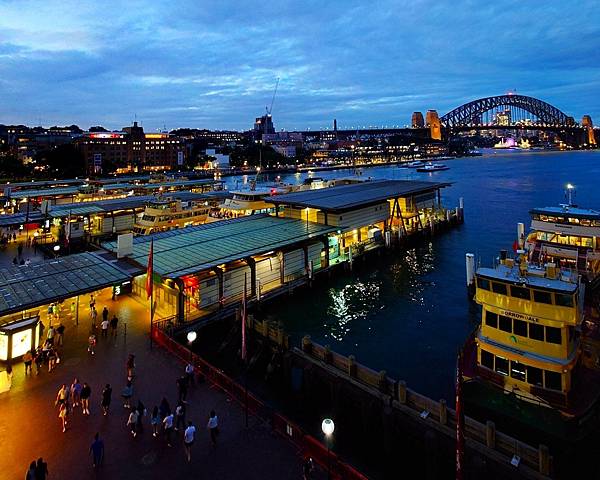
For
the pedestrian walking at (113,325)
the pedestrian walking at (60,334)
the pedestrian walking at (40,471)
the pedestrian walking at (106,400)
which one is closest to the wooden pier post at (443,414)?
the pedestrian walking at (106,400)

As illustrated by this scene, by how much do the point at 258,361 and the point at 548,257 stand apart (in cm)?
2236

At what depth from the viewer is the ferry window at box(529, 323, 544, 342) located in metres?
14.4

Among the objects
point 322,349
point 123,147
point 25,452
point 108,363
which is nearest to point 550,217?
point 322,349

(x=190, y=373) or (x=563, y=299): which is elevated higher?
(x=563, y=299)

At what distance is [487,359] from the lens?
15.5m

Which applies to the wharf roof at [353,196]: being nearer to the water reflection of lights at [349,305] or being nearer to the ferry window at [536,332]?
the water reflection of lights at [349,305]

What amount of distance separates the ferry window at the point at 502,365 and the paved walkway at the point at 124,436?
28.2 feet

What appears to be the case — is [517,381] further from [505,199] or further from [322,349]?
[505,199]

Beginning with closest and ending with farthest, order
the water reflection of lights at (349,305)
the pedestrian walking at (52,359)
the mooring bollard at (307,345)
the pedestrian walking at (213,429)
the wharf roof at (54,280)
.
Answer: the pedestrian walking at (213,429) < the pedestrian walking at (52,359) < the wharf roof at (54,280) < the mooring bollard at (307,345) < the water reflection of lights at (349,305)

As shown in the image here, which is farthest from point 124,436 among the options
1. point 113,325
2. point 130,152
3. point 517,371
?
point 130,152

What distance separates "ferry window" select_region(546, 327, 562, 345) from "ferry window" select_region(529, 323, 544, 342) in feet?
0.61

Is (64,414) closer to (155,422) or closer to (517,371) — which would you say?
(155,422)

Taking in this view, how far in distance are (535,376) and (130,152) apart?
154 metres

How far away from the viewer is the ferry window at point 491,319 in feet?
50.6
